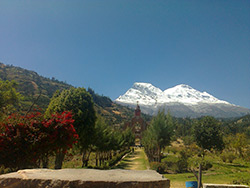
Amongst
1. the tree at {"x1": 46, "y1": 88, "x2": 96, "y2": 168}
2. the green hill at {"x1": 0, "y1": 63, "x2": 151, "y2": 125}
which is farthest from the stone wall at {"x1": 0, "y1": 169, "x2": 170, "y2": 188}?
the green hill at {"x1": 0, "y1": 63, "x2": 151, "y2": 125}

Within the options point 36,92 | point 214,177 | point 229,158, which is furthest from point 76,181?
point 36,92

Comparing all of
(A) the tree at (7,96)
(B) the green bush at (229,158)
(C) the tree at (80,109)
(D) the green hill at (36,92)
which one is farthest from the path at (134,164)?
(D) the green hill at (36,92)

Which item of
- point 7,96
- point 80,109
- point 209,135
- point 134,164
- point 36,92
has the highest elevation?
point 36,92

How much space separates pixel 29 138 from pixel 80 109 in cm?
423

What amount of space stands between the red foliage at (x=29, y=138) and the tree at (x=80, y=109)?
9.03 feet

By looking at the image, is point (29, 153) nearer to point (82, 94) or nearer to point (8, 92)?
point (82, 94)

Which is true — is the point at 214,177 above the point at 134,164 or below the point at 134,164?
above

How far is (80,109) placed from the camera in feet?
35.4

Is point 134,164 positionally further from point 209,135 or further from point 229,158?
point 229,158

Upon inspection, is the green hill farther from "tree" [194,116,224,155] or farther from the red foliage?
the red foliage

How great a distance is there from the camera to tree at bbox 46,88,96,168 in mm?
10531

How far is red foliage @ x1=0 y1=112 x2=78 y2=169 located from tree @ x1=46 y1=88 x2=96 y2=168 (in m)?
2.75

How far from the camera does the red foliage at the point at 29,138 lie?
6.53 metres

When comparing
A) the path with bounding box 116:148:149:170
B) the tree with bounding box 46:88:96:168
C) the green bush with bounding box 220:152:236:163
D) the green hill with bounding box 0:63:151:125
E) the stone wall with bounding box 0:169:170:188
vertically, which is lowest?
the path with bounding box 116:148:149:170
